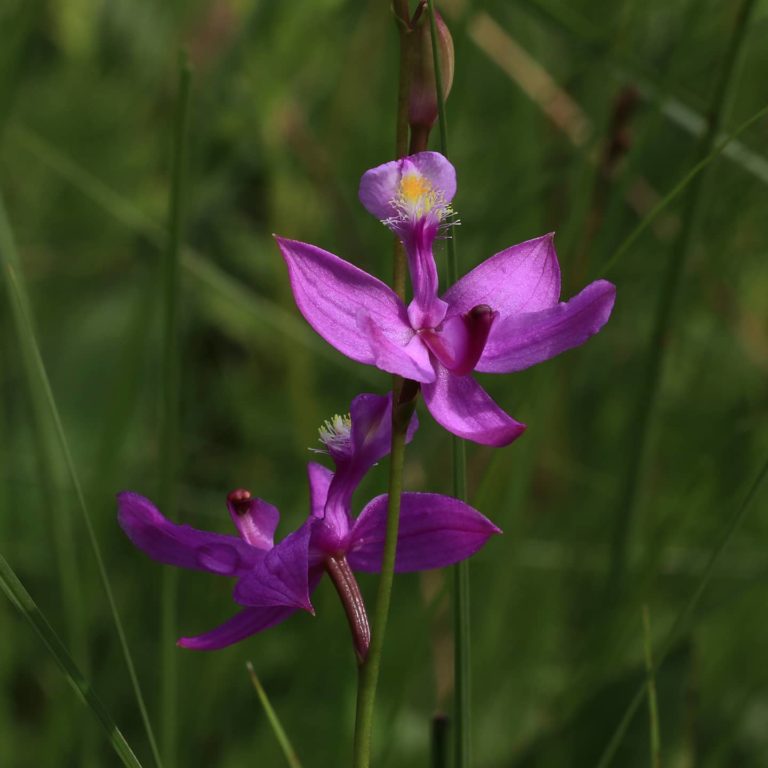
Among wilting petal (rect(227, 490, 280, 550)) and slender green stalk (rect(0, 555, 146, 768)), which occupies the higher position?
wilting petal (rect(227, 490, 280, 550))

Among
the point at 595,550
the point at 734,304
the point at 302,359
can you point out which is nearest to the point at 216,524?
the point at 302,359

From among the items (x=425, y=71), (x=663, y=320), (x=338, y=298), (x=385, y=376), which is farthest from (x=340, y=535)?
(x=385, y=376)

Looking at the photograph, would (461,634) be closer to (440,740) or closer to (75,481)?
(440,740)

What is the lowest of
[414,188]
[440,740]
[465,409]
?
[440,740]

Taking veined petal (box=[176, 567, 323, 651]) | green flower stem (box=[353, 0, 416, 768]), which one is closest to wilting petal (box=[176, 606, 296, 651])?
veined petal (box=[176, 567, 323, 651])

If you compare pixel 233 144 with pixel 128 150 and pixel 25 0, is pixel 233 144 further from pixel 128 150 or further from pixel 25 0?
pixel 25 0

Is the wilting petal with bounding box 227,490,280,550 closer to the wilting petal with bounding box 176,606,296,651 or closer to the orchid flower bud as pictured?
the wilting petal with bounding box 176,606,296,651
